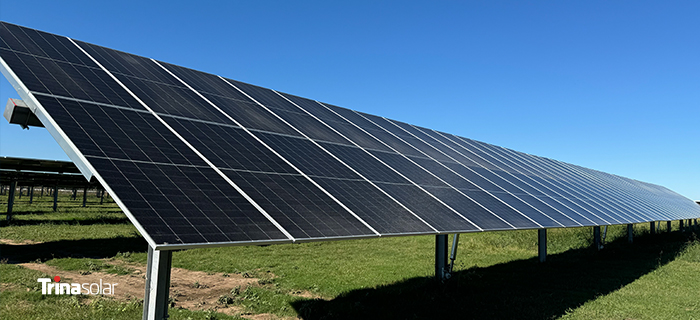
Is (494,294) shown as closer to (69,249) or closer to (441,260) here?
(441,260)

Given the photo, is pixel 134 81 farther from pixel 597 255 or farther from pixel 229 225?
pixel 597 255

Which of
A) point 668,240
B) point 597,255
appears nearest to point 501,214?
point 597,255

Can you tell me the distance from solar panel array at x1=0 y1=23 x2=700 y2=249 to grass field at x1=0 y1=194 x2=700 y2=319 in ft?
8.77

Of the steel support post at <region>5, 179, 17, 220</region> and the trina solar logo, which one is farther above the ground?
the steel support post at <region>5, 179, 17, 220</region>

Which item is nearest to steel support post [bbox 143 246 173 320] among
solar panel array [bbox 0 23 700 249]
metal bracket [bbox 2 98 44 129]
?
solar panel array [bbox 0 23 700 249]

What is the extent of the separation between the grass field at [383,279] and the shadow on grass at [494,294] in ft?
0.13

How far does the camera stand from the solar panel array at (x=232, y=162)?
250 inches

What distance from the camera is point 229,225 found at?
6195mm

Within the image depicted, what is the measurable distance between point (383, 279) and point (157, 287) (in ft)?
41.2

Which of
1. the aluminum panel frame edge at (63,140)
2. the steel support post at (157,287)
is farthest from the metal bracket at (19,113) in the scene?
the steel support post at (157,287)

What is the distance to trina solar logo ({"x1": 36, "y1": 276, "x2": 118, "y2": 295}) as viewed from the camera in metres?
13.3

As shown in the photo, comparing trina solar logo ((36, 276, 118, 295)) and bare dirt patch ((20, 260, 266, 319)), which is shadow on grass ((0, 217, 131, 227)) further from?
trina solar logo ((36, 276, 118, 295))

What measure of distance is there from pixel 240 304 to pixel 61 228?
24138 mm

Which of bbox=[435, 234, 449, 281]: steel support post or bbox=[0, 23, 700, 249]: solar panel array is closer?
bbox=[0, 23, 700, 249]: solar panel array
